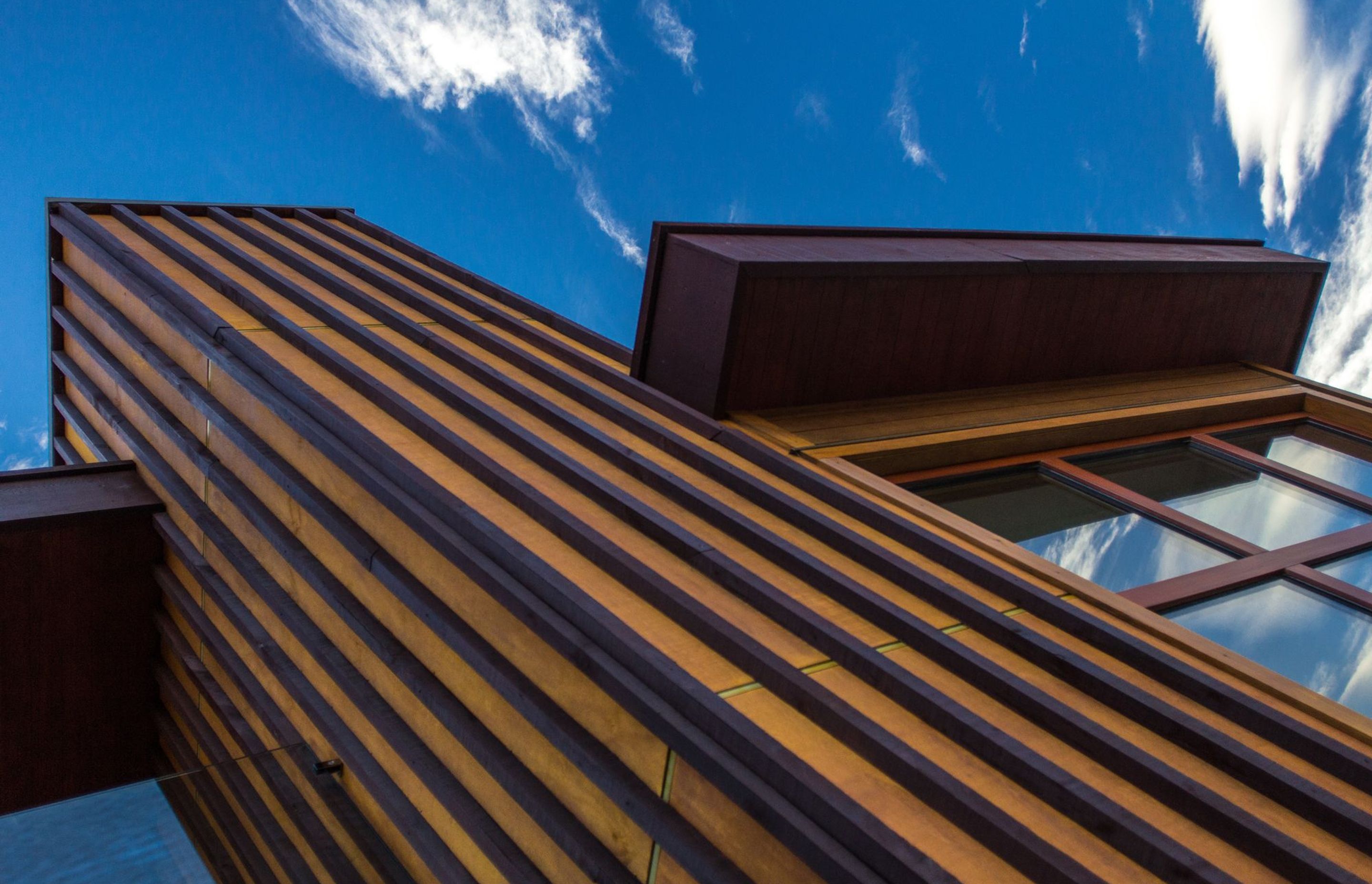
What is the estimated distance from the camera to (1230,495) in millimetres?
7004

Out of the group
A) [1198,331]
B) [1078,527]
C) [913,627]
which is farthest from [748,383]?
[1198,331]

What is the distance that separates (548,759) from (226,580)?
381 centimetres

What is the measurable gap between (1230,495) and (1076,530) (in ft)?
5.27

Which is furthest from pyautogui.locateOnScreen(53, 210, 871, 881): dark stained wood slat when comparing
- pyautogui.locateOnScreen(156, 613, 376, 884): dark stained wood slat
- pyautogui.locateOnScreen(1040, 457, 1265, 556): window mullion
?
pyautogui.locateOnScreen(1040, 457, 1265, 556): window mullion

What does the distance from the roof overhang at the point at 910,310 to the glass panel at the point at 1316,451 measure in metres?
1.24

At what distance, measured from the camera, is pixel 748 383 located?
23.4 feet

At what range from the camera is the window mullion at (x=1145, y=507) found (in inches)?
241

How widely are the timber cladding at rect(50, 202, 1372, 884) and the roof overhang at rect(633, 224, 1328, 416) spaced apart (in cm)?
55

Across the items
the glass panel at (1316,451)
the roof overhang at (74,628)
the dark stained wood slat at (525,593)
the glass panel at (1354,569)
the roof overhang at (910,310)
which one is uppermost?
the roof overhang at (910,310)

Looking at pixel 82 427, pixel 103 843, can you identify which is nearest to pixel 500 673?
pixel 103 843

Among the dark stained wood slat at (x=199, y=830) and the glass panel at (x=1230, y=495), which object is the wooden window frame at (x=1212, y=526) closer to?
the glass panel at (x=1230, y=495)

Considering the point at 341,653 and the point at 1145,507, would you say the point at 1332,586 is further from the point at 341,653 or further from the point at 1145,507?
the point at 341,653

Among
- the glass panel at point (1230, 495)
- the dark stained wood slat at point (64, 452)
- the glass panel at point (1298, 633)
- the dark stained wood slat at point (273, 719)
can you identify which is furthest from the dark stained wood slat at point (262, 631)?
the glass panel at point (1230, 495)

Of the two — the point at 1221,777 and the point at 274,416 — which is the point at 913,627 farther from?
the point at 274,416
